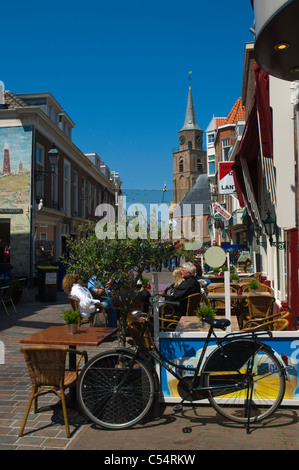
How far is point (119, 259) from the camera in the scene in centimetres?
399

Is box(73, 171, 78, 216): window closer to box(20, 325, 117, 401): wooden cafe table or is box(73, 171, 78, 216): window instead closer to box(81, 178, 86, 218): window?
box(81, 178, 86, 218): window

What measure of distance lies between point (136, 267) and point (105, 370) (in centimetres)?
105

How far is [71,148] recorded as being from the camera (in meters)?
25.7

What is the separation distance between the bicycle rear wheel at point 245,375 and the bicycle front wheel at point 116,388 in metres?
0.58

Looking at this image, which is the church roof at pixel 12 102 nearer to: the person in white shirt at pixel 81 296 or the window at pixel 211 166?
the person in white shirt at pixel 81 296

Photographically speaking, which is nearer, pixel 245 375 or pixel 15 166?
pixel 245 375

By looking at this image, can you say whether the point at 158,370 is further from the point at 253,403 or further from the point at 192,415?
the point at 253,403

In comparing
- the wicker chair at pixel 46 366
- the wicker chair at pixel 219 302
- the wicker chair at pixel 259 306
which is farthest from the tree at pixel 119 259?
the wicker chair at pixel 219 302

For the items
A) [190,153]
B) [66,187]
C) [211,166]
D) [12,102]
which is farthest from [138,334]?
[190,153]

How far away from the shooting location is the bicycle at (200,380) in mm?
3592

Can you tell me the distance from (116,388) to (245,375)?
117cm

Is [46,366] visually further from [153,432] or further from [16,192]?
[16,192]

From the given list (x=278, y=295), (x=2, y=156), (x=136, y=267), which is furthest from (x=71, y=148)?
(x=136, y=267)

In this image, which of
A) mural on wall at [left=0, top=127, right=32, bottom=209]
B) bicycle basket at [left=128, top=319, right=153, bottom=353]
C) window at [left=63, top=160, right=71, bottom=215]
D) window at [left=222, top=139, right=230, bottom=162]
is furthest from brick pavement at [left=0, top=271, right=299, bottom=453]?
window at [left=222, top=139, right=230, bottom=162]
